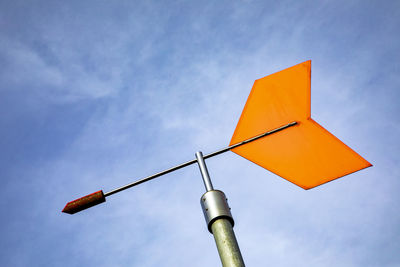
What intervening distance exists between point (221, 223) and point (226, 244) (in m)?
0.16

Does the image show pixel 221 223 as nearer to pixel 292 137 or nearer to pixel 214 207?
pixel 214 207

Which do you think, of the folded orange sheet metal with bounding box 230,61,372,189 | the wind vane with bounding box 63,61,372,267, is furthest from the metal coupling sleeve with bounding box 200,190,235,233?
the folded orange sheet metal with bounding box 230,61,372,189

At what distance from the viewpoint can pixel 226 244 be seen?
6.34 ft

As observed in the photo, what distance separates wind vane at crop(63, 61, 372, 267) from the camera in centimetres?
215

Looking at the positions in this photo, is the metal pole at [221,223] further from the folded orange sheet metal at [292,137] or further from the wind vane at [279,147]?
the folded orange sheet metal at [292,137]

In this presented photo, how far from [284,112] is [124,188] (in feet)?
5.84

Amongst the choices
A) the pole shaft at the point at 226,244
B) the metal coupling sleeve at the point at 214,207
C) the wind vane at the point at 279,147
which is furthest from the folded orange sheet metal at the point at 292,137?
the pole shaft at the point at 226,244

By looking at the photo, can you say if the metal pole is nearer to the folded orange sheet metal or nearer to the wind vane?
the wind vane

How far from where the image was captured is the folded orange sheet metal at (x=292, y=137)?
255 cm

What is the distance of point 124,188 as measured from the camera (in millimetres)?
2490

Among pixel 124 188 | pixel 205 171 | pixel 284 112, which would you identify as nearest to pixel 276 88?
pixel 284 112

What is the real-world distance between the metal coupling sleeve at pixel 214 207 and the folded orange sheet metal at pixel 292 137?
660 mm

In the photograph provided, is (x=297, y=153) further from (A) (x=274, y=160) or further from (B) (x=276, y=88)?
(B) (x=276, y=88)

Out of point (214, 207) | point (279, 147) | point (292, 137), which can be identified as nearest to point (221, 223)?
point (214, 207)
